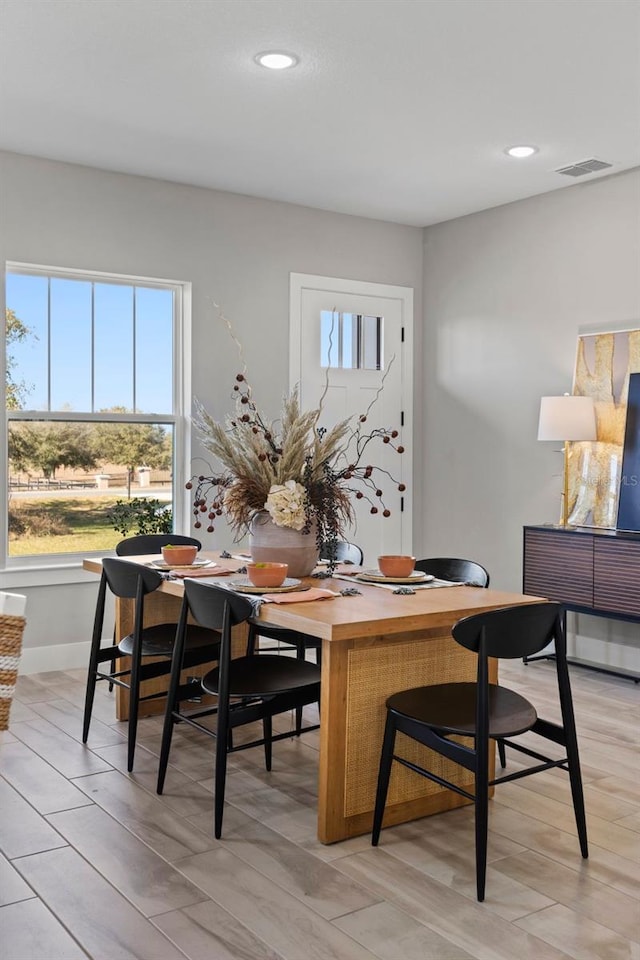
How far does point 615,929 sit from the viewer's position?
2.36 metres

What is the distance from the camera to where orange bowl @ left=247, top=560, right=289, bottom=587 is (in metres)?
3.30

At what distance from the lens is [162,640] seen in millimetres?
3764

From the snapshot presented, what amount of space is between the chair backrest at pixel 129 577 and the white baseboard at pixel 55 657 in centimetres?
154

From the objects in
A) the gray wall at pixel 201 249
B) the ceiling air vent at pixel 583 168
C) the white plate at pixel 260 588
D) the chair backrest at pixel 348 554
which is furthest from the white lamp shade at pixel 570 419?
the white plate at pixel 260 588

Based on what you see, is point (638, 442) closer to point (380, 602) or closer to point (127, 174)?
point (380, 602)

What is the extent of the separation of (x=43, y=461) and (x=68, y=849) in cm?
282

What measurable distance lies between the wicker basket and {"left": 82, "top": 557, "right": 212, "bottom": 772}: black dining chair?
191 cm

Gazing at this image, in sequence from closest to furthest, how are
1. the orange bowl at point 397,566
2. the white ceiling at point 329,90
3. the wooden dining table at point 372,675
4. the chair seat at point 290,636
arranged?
the wooden dining table at point 372,675, the white ceiling at point 329,90, the orange bowl at point 397,566, the chair seat at point 290,636

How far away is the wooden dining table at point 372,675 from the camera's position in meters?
2.82

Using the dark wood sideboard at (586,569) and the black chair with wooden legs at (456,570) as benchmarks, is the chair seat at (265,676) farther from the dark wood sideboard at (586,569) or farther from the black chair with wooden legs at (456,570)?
the dark wood sideboard at (586,569)

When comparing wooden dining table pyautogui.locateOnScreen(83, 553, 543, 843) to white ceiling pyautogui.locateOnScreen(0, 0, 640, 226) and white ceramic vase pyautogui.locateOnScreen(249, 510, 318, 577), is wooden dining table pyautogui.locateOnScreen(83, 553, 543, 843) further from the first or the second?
white ceiling pyautogui.locateOnScreen(0, 0, 640, 226)

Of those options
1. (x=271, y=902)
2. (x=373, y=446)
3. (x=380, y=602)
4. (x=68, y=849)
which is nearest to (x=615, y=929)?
(x=271, y=902)

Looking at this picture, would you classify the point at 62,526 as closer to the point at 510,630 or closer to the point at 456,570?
the point at 456,570

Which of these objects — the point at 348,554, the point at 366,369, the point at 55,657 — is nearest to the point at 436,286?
the point at 366,369
